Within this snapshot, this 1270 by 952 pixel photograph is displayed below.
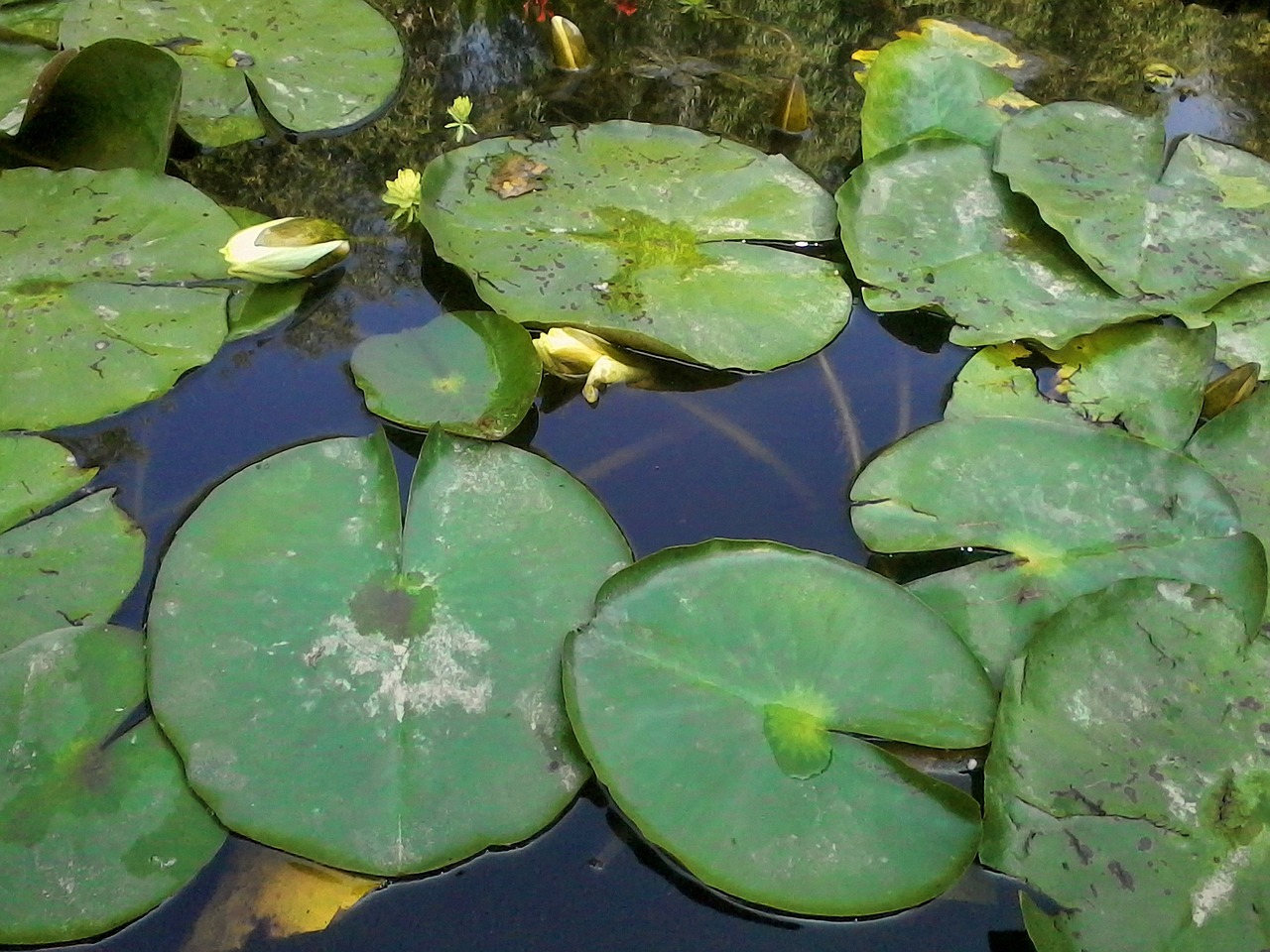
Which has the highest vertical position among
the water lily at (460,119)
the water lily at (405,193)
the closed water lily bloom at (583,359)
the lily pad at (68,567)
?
the water lily at (460,119)

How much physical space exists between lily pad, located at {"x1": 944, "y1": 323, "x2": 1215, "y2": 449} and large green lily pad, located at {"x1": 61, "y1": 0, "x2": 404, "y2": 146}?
1.78m

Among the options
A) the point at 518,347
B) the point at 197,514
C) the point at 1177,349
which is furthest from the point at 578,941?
the point at 1177,349

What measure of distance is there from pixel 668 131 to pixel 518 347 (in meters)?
0.84

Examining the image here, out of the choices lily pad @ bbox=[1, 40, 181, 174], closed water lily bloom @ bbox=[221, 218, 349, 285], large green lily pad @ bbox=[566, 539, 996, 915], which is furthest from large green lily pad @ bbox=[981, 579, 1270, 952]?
lily pad @ bbox=[1, 40, 181, 174]

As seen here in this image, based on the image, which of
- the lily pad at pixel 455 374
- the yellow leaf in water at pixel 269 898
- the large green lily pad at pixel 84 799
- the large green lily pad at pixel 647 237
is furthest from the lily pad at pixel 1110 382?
the large green lily pad at pixel 84 799

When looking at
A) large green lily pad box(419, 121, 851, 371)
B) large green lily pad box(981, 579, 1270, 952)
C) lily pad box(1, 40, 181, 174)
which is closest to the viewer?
large green lily pad box(981, 579, 1270, 952)

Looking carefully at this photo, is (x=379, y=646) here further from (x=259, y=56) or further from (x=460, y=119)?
(x=259, y=56)

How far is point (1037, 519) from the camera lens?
1.47m

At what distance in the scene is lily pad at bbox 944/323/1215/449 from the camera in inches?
64.6

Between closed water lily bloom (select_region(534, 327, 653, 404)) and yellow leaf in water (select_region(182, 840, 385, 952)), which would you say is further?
closed water lily bloom (select_region(534, 327, 653, 404))

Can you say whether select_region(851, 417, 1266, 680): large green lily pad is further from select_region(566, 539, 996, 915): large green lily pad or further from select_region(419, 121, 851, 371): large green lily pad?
select_region(419, 121, 851, 371): large green lily pad

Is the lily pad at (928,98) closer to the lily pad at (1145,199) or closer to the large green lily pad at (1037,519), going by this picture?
the lily pad at (1145,199)

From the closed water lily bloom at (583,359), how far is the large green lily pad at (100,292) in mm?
679

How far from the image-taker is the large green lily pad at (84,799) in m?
1.09
